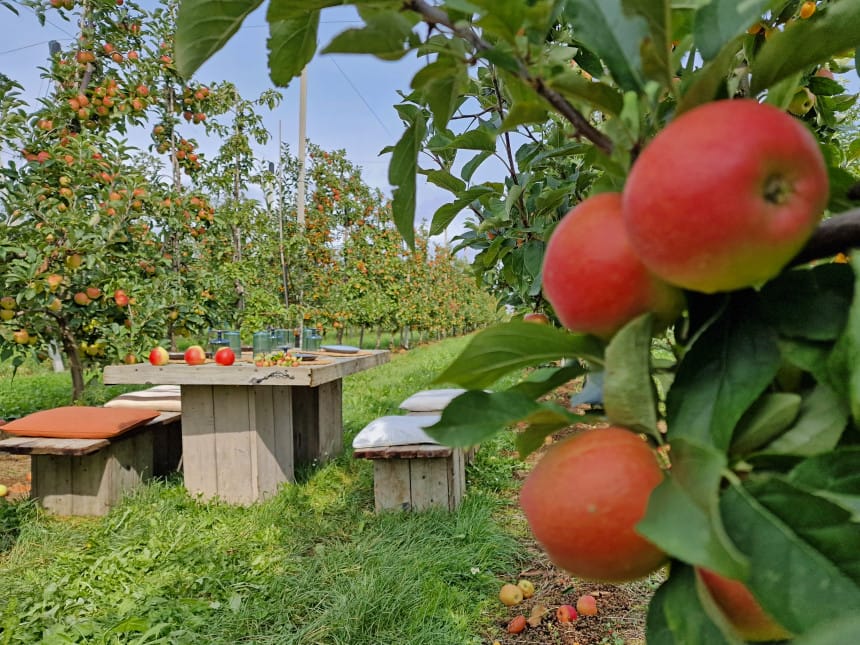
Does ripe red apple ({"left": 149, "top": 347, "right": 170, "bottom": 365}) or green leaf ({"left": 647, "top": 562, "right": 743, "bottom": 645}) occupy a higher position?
green leaf ({"left": 647, "top": 562, "right": 743, "bottom": 645})

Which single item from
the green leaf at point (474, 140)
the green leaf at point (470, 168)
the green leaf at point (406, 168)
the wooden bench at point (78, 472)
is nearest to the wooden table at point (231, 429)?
the wooden bench at point (78, 472)

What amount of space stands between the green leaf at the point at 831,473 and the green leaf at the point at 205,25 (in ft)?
1.40

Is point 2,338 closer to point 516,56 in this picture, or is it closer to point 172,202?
point 172,202

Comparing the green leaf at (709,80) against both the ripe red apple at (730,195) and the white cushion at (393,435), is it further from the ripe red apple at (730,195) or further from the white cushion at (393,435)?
the white cushion at (393,435)

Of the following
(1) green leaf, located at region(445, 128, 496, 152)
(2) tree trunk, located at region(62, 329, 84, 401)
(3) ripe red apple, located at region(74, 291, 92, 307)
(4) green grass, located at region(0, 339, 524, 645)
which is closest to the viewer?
(1) green leaf, located at region(445, 128, 496, 152)

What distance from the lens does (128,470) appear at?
3168mm

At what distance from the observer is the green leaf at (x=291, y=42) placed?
A: 43 centimetres

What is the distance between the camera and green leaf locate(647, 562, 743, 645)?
0.25 m

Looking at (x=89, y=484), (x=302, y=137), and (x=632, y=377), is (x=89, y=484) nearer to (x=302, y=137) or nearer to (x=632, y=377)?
(x=632, y=377)

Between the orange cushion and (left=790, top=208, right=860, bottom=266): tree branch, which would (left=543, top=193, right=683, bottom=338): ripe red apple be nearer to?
(left=790, top=208, right=860, bottom=266): tree branch

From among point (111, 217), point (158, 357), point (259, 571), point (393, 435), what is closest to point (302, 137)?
point (111, 217)

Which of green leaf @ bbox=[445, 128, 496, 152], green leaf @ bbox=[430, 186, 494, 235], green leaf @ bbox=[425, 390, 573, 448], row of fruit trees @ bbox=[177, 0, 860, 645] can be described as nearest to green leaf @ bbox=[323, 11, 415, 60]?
row of fruit trees @ bbox=[177, 0, 860, 645]

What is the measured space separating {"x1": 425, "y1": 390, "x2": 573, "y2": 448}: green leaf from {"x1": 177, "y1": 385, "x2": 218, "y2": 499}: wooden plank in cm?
313

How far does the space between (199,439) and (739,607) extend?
329 centimetres
